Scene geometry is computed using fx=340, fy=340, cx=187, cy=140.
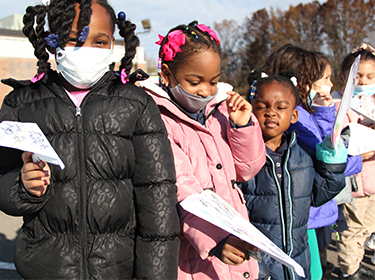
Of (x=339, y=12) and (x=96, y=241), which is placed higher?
(x=339, y=12)

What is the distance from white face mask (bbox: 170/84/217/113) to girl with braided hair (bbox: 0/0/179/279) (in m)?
0.29

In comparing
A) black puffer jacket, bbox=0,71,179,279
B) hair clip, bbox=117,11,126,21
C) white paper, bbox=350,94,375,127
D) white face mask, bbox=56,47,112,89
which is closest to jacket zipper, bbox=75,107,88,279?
black puffer jacket, bbox=0,71,179,279

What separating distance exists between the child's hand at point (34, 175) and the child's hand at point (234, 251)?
847mm

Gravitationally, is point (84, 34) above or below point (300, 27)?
below

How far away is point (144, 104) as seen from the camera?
1626 mm

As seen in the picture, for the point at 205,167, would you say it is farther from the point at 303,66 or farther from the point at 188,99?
the point at 303,66

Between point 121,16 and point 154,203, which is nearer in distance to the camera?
point 154,203

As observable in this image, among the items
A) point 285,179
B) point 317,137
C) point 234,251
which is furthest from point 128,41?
point 317,137

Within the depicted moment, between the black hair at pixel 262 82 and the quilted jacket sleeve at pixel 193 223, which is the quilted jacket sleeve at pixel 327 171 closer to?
the black hair at pixel 262 82

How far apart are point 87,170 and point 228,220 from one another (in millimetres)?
645

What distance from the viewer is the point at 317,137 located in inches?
98.9

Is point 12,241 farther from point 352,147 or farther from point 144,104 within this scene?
point 352,147

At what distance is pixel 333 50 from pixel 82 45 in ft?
88.9

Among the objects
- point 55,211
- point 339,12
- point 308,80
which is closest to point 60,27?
point 55,211
